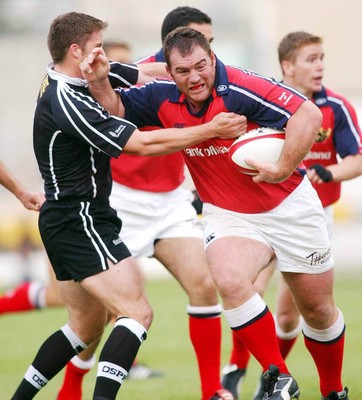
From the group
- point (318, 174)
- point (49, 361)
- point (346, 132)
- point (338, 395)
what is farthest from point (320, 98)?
point (49, 361)

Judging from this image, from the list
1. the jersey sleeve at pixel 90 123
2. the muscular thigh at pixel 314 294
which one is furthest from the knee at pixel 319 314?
the jersey sleeve at pixel 90 123

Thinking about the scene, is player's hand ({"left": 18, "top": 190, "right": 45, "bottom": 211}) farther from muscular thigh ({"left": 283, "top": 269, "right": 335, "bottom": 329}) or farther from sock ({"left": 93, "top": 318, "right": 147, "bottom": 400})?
muscular thigh ({"left": 283, "top": 269, "right": 335, "bottom": 329})

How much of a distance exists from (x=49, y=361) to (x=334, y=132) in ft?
8.68

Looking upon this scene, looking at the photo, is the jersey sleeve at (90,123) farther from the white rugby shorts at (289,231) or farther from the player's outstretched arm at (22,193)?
the player's outstretched arm at (22,193)

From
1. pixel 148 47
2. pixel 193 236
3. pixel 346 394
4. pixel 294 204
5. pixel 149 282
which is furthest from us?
pixel 148 47

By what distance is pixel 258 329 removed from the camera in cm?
558

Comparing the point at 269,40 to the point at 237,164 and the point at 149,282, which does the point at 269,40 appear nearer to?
the point at 149,282

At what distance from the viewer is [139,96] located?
5887 millimetres

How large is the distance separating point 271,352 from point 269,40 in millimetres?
18803

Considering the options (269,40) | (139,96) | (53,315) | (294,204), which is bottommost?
(53,315)

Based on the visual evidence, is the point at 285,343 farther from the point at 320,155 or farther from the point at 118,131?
the point at 118,131

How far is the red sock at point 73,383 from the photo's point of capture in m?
6.61

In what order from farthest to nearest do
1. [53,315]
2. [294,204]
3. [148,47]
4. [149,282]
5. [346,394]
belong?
1. [148,47]
2. [149,282]
3. [53,315]
4. [346,394]
5. [294,204]

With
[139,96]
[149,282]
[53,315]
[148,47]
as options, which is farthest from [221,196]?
[148,47]
